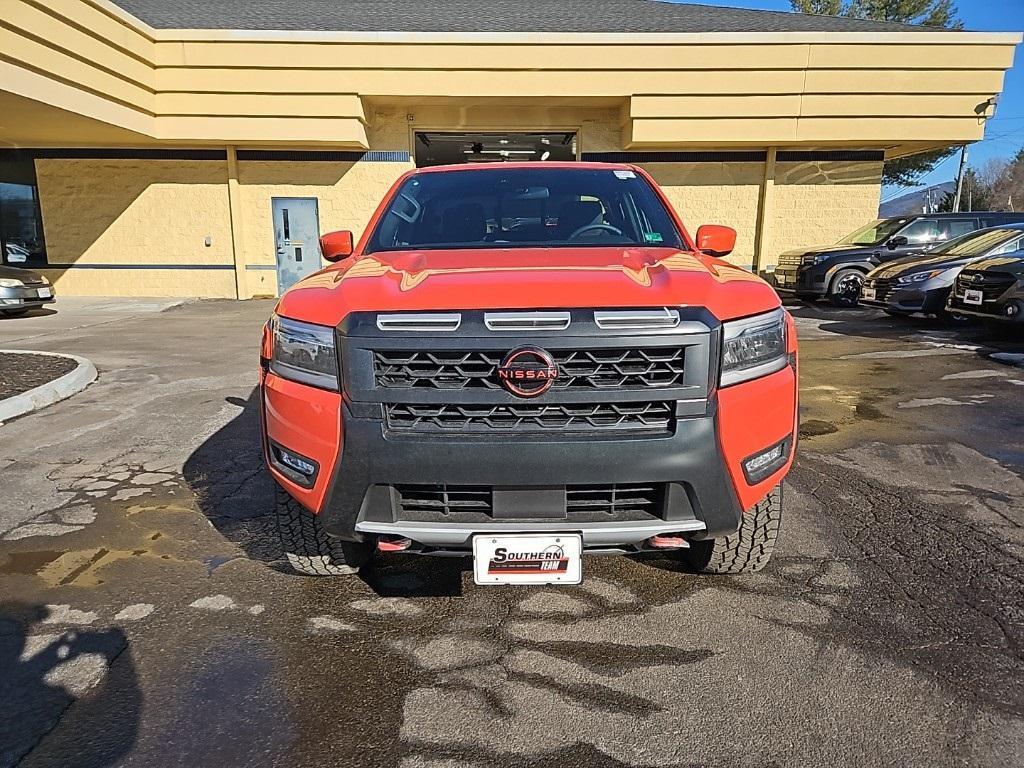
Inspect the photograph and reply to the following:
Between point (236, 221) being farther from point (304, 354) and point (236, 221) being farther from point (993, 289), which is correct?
point (304, 354)

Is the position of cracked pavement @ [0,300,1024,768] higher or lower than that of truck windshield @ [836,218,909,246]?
lower

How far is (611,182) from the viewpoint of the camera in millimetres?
3912

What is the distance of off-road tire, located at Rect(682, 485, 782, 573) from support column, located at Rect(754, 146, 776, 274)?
584 inches

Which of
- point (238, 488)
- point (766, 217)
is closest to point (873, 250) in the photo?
point (766, 217)

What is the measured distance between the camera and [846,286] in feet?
43.3

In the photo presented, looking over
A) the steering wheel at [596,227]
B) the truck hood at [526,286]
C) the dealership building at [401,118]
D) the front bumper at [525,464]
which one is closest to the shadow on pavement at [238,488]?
the front bumper at [525,464]

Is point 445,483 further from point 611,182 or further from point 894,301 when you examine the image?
point 894,301

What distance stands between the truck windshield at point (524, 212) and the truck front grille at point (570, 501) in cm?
144

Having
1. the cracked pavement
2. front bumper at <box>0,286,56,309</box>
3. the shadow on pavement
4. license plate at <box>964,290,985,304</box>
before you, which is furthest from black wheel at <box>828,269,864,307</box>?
front bumper at <box>0,286,56,309</box>

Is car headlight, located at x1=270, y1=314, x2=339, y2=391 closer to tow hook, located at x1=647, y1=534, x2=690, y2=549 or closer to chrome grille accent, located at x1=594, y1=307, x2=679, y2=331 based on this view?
chrome grille accent, located at x1=594, y1=307, x2=679, y2=331

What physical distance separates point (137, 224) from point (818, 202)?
16401 mm

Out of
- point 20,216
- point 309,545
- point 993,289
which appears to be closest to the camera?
point 309,545

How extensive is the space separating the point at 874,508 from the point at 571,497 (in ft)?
7.74

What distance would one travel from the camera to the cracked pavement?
6.56 feet
